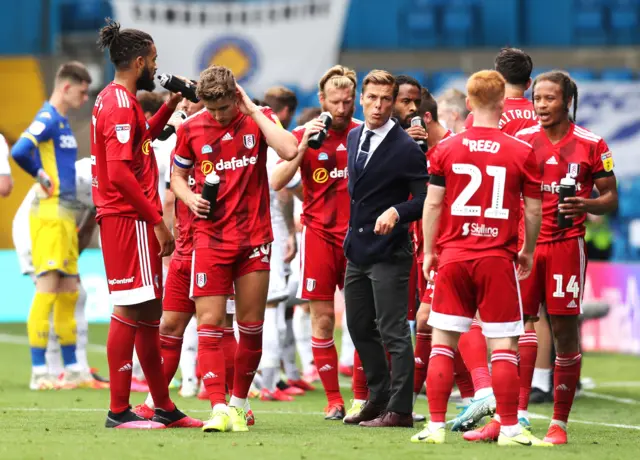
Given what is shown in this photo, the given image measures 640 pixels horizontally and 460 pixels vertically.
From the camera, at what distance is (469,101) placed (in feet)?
21.9

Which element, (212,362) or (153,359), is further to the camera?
(153,359)

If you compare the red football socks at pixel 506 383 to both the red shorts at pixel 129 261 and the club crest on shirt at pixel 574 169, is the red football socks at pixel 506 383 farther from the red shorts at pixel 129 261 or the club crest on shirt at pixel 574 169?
the red shorts at pixel 129 261

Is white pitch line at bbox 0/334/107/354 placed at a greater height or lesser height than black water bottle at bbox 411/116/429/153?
lesser

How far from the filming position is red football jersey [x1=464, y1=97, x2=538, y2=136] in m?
7.80

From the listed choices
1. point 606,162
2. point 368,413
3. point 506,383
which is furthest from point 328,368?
point 606,162

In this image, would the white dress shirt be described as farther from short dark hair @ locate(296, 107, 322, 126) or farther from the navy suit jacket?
short dark hair @ locate(296, 107, 322, 126)

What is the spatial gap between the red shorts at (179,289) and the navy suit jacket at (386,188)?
1.10m

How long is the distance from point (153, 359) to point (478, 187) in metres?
2.22

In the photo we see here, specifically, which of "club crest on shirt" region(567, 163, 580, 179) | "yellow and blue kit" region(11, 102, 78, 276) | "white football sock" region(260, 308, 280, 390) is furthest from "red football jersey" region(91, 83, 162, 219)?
"yellow and blue kit" region(11, 102, 78, 276)

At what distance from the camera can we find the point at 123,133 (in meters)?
7.04

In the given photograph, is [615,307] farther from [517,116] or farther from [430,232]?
[430,232]

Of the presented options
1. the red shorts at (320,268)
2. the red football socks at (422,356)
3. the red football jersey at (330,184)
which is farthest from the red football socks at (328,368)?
the red football jersey at (330,184)

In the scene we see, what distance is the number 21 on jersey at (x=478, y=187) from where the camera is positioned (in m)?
6.53

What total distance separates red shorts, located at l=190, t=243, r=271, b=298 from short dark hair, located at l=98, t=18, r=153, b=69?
1173mm
